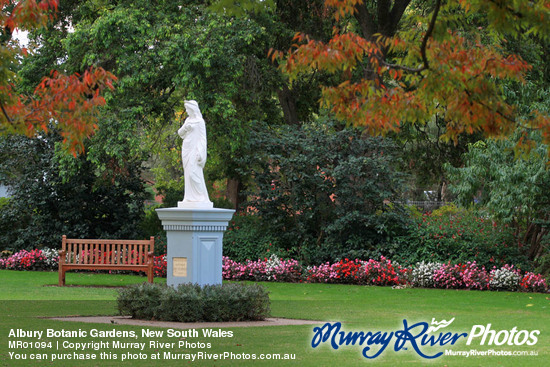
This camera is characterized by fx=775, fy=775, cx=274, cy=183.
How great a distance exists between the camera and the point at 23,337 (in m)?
9.90

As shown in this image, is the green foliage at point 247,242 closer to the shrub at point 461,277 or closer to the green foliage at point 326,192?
the green foliage at point 326,192

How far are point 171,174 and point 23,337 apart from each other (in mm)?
39891

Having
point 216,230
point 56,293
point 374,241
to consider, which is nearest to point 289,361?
point 216,230

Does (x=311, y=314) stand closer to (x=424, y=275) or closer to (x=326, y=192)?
(x=424, y=275)

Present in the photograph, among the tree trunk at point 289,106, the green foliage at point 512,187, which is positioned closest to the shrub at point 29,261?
the tree trunk at point 289,106

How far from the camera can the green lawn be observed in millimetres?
8742

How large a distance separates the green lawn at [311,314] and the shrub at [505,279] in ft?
3.02

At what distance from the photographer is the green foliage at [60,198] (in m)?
24.2

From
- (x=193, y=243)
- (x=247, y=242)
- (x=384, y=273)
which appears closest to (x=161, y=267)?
(x=247, y=242)

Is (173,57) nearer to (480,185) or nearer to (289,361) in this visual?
(480,185)

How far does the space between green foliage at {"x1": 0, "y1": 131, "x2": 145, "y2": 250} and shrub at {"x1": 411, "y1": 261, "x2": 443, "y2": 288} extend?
31.2 ft

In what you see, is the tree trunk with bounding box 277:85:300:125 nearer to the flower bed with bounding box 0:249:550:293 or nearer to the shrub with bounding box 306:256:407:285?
the flower bed with bounding box 0:249:550:293

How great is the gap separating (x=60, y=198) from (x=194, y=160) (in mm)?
12199

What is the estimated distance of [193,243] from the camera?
12.9 m
